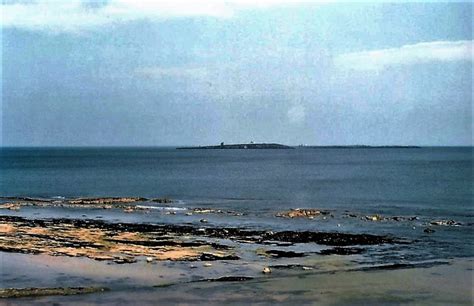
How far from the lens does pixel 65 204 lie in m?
50.6

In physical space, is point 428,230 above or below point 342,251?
above

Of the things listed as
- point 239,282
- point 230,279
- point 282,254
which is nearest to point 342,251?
point 282,254

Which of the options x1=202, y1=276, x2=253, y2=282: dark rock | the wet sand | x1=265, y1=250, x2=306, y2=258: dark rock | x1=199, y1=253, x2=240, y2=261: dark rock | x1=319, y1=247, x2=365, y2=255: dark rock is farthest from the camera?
x1=319, y1=247, x2=365, y2=255: dark rock

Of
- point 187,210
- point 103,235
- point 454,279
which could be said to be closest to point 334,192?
point 187,210

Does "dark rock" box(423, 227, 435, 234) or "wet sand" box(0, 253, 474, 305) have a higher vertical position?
"dark rock" box(423, 227, 435, 234)

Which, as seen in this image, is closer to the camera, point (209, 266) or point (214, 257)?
point (209, 266)

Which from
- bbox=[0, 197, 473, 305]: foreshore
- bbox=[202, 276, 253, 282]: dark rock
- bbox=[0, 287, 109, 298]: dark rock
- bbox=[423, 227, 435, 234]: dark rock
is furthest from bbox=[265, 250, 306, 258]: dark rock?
bbox=[423, 227, 435, 234]: dark rock

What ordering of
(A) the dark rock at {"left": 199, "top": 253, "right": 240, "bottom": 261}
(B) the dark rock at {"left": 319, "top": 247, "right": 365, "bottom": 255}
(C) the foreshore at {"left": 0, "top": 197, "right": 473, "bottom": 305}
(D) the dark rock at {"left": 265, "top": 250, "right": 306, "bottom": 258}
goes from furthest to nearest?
(B) the dark rock at {"left": 319, "top": 247, "right": 365, "bottom": 255} → (D) the dark rock at {"left": 265, "top": 250, "right": 306, "bottom": 258} → (A) the dark rock at {"left": 199, "top": 253, "right": 240, "bottom": 261} → (C) the foreshore at {"left": 0, "top": 197, "right": 473, "bottom": 305}

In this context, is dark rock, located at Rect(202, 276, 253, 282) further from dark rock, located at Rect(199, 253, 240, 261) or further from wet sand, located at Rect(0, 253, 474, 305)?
dark rock, located at Rect(199, 253, 240, 261)

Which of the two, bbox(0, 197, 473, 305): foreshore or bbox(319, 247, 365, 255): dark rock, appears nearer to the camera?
bbox(0, 197, 473, 305): foreshore

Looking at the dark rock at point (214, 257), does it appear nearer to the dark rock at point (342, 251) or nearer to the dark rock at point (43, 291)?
the dark rock at point (342, 251)

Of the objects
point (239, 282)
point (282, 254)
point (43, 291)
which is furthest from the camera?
point (282, 254)

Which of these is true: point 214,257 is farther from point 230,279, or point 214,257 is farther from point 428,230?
point 428,230

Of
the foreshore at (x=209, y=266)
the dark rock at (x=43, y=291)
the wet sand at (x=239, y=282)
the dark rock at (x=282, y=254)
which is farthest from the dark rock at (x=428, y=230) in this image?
the dark rock at (x=43, y=291)
